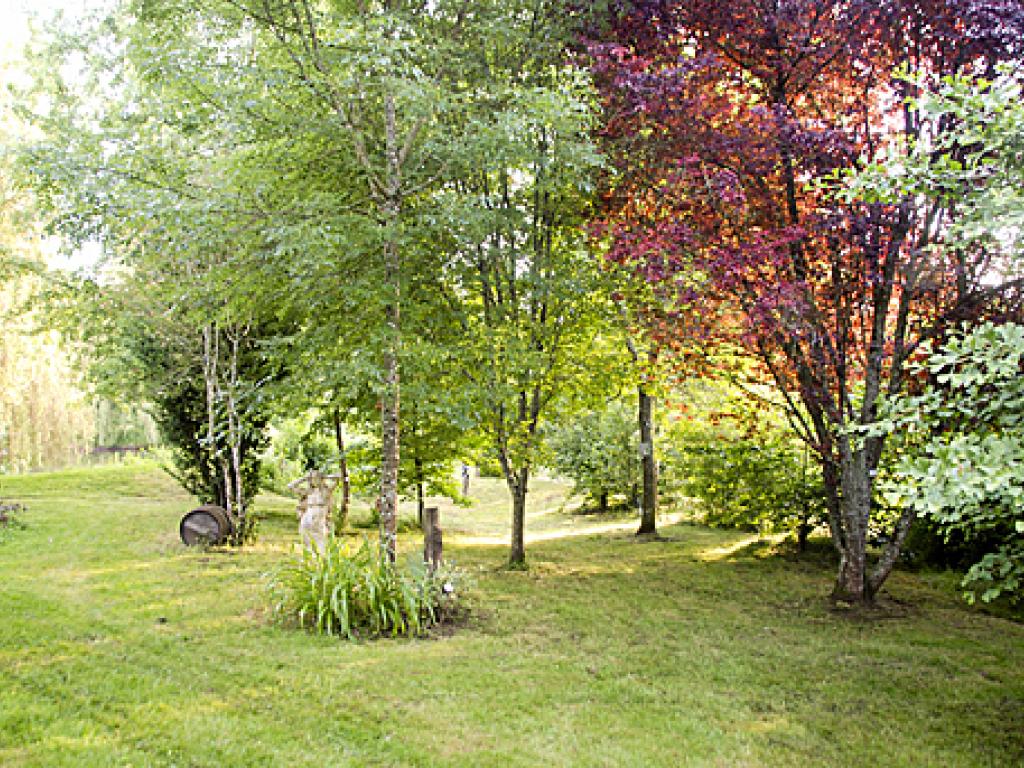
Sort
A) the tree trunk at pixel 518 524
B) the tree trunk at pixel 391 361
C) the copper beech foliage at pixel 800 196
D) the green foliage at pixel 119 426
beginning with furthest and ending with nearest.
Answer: the green foliage at pixel 119 426, the tree trunk at pixel 518 524, the tree trunk at pixel 391 361, the copper beech foliage at pixel 800 196

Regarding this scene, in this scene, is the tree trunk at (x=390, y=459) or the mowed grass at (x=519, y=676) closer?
the mowed grass at (x=519, y=676)

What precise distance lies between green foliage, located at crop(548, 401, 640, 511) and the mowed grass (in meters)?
5.61

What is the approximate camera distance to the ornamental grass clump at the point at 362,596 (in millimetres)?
5508

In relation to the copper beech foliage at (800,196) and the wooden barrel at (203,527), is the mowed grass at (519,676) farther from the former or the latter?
the copper beech foliage at (800,196)

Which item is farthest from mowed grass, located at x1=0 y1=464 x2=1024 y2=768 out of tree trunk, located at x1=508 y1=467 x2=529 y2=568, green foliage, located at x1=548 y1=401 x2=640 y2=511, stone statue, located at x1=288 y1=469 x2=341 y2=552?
green foliage, located at x1=548 y1=401 x2=640 y2=511

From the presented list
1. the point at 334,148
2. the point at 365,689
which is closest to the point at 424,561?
the point at 365,689

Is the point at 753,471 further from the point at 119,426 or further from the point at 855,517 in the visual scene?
the point at 119,426

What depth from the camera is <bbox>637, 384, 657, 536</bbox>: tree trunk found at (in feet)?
36.4

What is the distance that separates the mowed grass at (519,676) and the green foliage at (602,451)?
561cm

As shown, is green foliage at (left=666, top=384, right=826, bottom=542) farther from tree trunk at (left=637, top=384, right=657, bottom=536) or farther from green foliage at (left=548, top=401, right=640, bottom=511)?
green foliage at (left=548, top=401, right=640, bottom=511)

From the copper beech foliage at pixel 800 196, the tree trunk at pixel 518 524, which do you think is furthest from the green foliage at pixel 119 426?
the copper beech foliage at pixel 800 196

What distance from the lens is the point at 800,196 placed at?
662 cm

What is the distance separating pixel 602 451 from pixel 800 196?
7.92m

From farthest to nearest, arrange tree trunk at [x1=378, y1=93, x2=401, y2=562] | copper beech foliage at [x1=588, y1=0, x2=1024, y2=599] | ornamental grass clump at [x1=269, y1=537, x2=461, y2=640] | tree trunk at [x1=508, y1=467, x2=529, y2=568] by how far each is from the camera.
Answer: tree trunk at [x1=508, y1=467, x2=529, y2=568], tree trunk at [x1=378, y1=93, x2=401, y2=562], copper beech foliage at [x1=588, y1=0, x2=1024, y2=599], ornamental grass clump at [x1=269, y1=537, x2=461, y2=640]
